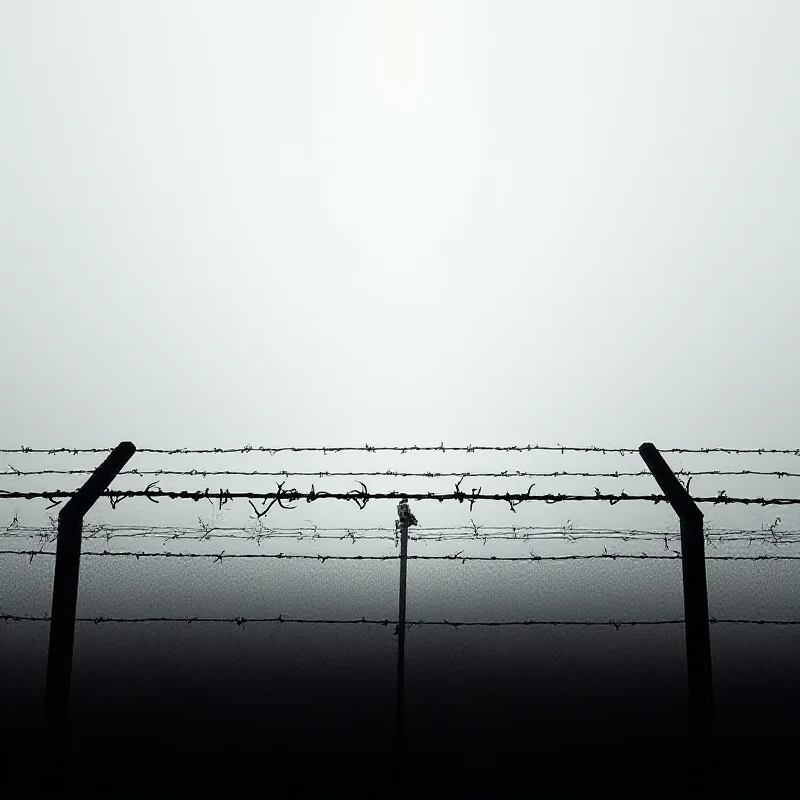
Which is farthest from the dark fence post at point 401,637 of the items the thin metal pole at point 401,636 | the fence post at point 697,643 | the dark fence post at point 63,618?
the dark fence post at point 63,618

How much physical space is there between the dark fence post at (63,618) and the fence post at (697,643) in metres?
2.64

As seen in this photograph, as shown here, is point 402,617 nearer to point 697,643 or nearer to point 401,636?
point 401,636

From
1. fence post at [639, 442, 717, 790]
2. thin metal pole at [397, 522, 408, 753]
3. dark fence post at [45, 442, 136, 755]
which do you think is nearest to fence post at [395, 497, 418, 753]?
thin metal pole at [397, 522, 408, 753]

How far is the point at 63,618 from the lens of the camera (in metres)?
2.46

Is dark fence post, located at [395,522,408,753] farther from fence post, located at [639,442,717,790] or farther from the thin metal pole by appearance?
fence post, located at [639,442,717,790]

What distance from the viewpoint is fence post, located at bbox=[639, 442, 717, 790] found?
7.87 ft

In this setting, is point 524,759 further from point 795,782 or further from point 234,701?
point 234,701

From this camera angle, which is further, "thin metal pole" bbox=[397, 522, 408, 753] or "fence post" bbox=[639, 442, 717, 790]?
"thin metal pole" bbox=[397, 522, 408, 753]

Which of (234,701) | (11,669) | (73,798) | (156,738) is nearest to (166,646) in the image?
(11,669)

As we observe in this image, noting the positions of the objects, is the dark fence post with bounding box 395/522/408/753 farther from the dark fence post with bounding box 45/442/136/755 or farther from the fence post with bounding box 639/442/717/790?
the dark fence post with bounding box 45/442/136/755

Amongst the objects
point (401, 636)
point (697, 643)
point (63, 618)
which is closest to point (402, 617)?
point (401, 636)

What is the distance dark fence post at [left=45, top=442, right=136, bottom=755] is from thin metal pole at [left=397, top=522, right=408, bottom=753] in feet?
5.54

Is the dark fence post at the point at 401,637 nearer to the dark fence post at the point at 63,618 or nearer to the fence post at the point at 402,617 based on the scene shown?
the fence post at the point at 402,617

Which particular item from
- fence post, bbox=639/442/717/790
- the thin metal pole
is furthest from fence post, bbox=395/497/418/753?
fence post, bbox=639/442/717/790
